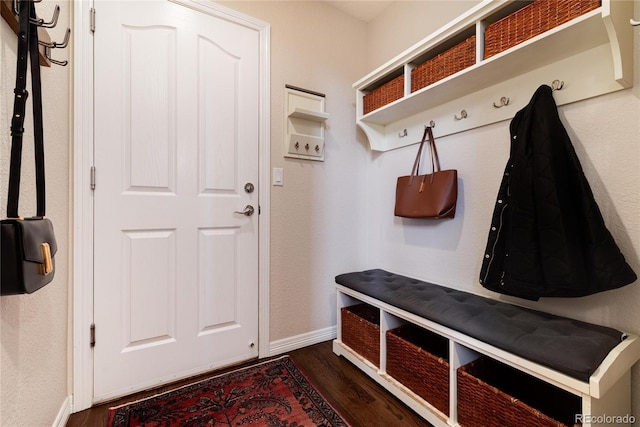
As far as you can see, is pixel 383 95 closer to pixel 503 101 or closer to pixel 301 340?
pixel 503 101

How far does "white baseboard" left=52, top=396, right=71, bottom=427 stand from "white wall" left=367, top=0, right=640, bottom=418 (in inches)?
71.0

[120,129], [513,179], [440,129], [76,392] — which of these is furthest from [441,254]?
[76,392]

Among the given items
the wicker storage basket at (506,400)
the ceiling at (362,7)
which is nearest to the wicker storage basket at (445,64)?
the ceiling at (362,7)

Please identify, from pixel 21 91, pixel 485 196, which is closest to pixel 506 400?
pixel 485 196

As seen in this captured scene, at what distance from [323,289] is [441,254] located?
819 mm

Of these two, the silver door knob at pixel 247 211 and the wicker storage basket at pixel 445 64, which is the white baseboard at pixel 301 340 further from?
the wicker storage basket at pixel 445 64

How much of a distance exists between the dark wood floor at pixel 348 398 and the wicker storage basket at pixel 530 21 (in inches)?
63.3

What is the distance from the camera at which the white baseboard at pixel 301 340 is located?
1748mm

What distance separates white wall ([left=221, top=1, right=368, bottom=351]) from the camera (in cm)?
176

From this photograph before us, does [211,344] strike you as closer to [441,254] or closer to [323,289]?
[323,289]

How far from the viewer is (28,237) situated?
2.08 feet

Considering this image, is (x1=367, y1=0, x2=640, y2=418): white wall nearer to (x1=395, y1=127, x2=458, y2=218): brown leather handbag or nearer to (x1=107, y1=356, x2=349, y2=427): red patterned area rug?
(x1=395, y1=127, x2=458, y2=218): brown leather handbag

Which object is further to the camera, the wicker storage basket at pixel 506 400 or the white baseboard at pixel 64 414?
the white baseboard at pixel 64 414

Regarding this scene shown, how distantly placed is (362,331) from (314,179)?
1001 mm
